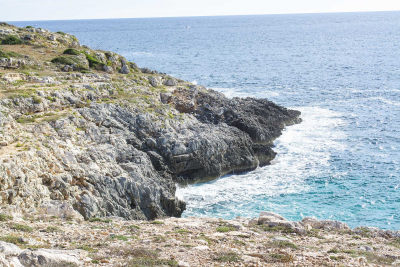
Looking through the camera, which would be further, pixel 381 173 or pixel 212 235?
pixel 381 173

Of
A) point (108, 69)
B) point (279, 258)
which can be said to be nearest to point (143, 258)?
point (279, 258)

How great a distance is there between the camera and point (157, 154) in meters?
36.1

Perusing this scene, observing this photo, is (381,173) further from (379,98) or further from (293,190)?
(379,98)

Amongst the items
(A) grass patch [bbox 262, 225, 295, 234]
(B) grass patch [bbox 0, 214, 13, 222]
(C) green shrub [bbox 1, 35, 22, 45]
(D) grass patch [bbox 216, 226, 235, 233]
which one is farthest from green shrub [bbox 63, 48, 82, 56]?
(A) grass patch [bbox 262, 225, 295, 234]

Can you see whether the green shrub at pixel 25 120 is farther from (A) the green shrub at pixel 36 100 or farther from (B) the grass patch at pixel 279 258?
(B) the grass patch at pixel 279 258

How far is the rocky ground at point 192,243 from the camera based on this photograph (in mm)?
14766

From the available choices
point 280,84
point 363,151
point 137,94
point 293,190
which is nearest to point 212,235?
point 293,190

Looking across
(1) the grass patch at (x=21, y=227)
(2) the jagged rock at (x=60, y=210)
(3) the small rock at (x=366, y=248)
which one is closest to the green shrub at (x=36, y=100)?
(2) the jagged rock at (x=60, y=210)

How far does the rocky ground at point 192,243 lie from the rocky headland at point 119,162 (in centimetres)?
8

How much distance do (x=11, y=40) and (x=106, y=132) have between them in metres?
27.2

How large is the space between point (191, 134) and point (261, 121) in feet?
50.8

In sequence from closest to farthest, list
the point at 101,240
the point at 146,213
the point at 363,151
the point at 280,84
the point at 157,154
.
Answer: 1. the point at 101,240
2. the point at 146,213
3. the point at 157,154
4. the point at 363,151
5. the point at 280,84

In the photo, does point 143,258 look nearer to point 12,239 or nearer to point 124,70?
point 12,239

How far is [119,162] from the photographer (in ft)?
104
